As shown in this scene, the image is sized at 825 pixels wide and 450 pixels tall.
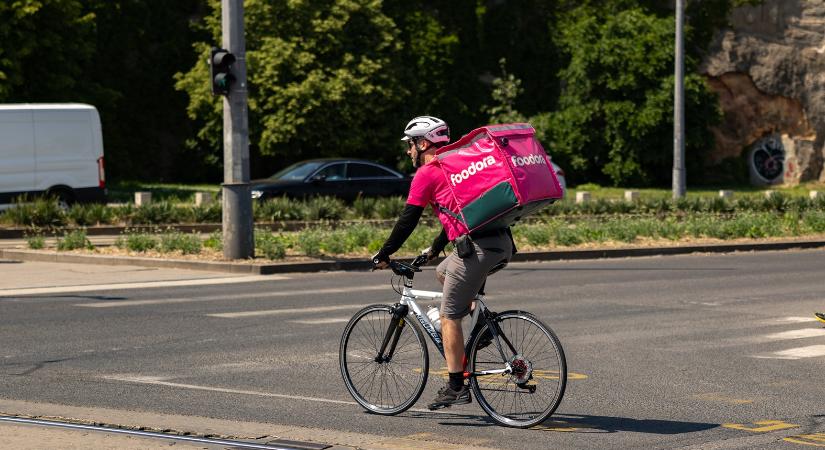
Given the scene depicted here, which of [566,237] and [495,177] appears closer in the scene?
[495,177]

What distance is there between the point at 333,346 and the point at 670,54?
→ 37.3 m

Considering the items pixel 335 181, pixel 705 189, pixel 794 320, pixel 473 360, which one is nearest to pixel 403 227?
pixel 473 360

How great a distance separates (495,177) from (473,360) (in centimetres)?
111

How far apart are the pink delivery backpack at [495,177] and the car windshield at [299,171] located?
2273 cm

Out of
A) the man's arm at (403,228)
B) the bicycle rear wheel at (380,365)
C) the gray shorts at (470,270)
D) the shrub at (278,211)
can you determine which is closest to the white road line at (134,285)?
the shrub at (278,211)

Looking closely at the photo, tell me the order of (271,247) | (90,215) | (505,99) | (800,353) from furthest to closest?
(505,99) → (90,215) → (271,247) → (800,353)

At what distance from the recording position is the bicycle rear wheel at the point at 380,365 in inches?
316

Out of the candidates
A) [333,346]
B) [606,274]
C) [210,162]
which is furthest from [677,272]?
[210,162]

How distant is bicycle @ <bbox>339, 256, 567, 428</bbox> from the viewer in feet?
25.0

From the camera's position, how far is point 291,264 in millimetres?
18766

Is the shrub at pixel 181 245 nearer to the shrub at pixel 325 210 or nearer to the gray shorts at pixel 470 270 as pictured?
the shrub at pixel 325 210

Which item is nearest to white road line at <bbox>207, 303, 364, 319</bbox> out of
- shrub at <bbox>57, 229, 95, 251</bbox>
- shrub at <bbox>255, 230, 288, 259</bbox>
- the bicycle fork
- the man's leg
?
shrub at <bbox>255, 230, 288, 259</bbox>

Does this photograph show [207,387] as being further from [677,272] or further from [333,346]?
[677,272]

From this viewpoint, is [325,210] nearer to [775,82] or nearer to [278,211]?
[278,211]
